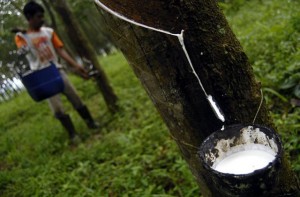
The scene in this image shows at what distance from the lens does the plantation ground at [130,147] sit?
123 inches

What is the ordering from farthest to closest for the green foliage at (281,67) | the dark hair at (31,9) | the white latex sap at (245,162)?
the dark hair at (31,9)
the green foliage at (281,67)
the white latex sap at (245,162)

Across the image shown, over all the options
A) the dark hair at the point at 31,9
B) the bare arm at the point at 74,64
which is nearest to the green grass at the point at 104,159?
the bare arm at the point at 74,64

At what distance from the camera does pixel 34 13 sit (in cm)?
457

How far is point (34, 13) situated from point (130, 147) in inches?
88.0

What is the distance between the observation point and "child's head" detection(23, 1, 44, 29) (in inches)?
178

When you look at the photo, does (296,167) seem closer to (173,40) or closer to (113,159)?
(173,40)

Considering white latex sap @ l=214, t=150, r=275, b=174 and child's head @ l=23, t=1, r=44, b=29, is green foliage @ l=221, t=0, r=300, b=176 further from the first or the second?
child's head @ l=23, t=1, r=44, b=29

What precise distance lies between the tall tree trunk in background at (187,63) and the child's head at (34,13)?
11.0ft

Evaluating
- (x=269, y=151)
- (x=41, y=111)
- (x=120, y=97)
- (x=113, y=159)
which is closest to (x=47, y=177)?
(x=113, y=159)

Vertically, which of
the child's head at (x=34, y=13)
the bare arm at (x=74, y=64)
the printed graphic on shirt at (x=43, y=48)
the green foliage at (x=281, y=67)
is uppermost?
the child's head at (x=34, y=13)

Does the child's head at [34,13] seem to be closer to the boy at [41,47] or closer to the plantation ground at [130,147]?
the boy at [41,47]

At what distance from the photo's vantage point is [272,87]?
3615 millimetres

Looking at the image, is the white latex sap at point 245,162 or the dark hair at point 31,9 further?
the dark hair at point 31,9

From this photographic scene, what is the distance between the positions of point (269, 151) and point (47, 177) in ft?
10.4
